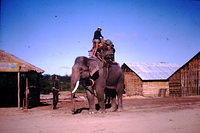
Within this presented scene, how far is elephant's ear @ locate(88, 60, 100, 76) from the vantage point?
12070 millimetres

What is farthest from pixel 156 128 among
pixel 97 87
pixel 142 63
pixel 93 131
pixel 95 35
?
pixel 142 63

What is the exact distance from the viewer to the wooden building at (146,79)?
31641mm

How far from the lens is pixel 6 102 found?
19.6 metres

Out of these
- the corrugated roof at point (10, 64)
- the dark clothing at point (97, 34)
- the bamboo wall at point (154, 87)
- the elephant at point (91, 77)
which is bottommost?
the bamboo wall at point (154, 87)

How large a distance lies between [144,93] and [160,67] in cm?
760

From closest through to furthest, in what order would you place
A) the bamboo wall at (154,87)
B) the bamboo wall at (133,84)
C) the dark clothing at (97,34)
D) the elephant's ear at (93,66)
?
the elephant's ear at (93,66)
the dark clothing at (97,34)
the bamboo wall at (154,87)
the bamboo wall at (133,84)

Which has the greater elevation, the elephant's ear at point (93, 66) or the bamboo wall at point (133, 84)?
the elephant's ear at point (93, 66)

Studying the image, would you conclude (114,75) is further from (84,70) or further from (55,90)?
(55,90)

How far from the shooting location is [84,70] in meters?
11.9

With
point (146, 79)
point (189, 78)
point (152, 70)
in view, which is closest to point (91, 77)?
point (146, 79)

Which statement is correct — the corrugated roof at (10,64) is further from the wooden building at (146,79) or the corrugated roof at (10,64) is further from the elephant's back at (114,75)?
the wooden building at (146,79)

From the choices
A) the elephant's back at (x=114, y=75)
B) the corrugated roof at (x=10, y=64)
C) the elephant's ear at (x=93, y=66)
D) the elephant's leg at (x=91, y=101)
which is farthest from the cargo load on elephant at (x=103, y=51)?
the corrugated roof at (x=10, y=64)

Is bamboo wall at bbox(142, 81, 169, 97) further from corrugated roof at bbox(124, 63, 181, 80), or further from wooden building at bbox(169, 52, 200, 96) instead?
wooden building at bbox(169, 52, 200, 96)

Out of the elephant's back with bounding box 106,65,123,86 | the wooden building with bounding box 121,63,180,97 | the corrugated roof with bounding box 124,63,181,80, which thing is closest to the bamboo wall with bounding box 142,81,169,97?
the wooden building with bounding box 121,63,180,97
